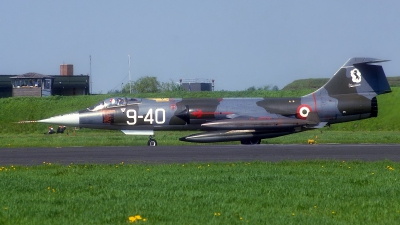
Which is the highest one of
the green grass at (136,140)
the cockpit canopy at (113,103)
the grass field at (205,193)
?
the cockpit canopy at (113,103)

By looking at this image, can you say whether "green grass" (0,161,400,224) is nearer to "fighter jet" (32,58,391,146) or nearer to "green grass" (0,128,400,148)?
"fighter jet" (32,58,391,146)

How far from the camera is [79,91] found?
260 feet

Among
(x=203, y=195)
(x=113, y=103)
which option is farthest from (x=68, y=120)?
(x=203, y=195)

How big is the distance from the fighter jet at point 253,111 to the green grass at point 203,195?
13668mm

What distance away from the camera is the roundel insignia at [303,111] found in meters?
30.6

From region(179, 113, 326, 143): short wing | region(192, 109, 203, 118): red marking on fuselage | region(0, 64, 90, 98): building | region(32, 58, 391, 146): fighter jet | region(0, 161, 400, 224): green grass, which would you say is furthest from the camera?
region(0, 64, 90, 98): building

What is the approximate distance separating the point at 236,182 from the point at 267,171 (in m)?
2.43

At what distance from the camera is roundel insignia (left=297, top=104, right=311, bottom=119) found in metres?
30.6

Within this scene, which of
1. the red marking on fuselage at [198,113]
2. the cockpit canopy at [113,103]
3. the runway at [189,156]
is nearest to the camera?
the runway at [189,156]

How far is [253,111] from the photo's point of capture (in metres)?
31.0

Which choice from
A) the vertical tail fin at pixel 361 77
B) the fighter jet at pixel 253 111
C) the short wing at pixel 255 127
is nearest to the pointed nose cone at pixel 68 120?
the fighter jet at pixel 253 111

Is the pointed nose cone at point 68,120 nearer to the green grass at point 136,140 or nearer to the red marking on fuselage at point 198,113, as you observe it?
the green grass at point 136,140

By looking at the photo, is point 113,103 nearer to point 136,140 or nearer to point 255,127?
point 136,140

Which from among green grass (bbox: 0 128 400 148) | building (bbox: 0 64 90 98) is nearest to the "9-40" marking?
green grass (bbox: 0 128 400 148)
